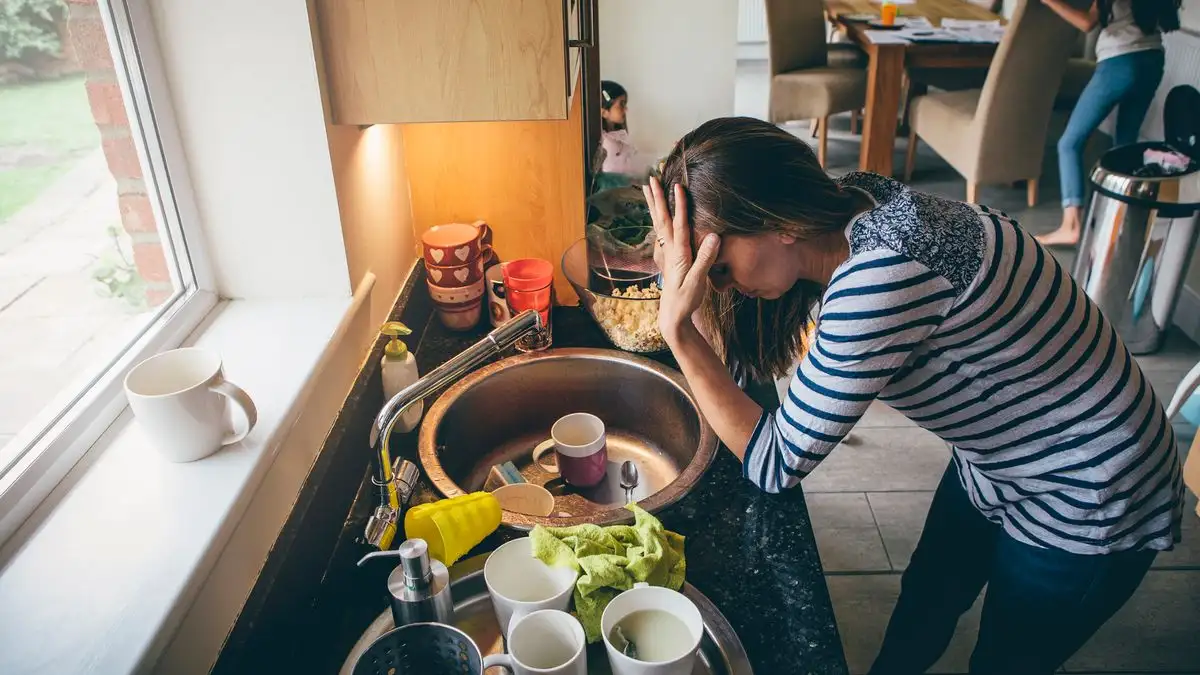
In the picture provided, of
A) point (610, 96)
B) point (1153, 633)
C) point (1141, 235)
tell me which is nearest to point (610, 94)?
point (610, 96)

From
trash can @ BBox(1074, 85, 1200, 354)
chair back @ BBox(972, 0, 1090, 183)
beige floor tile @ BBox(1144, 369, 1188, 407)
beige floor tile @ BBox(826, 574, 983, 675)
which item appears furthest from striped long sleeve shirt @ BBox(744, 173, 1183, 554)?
chair back @ BBox(972, 0, 1090, 183)

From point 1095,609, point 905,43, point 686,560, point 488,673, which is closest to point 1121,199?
point 905,43

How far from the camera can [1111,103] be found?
11.8 ft

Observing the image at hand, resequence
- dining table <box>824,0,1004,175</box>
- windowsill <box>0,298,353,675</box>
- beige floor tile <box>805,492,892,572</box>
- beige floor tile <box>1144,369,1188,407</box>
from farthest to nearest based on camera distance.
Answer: dining table <box>824,0,1004,175</box> → beige floor tile <box>1144,369,1188,407</box> → beige floor tile <box>805,492,892,572</box> → windowsill <box>0,298,353,675</box>

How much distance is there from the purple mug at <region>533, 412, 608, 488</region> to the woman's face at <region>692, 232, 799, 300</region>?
39 cm

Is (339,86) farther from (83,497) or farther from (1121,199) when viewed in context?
(1121,199)

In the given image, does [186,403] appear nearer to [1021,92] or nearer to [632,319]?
[632,319]

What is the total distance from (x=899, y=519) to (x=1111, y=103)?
7.89 feet

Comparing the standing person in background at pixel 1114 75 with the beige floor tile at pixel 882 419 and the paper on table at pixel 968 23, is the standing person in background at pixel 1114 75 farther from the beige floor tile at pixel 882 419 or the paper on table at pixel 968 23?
the beige floor tile at pixel 882 419

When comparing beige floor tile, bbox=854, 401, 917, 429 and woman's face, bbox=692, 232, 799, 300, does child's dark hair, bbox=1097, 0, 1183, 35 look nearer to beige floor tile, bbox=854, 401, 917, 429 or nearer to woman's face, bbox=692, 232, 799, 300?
beige floor tile, bbox=854, 401, 917, 429

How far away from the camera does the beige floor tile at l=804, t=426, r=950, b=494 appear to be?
7.83 feet

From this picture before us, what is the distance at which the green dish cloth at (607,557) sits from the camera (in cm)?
92

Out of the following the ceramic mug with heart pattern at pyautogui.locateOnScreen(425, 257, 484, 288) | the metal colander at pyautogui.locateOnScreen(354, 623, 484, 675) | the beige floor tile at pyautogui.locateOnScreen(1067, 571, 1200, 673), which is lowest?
the beige floor tile at pyautogui.locateOnScreen(1067, 571, 1200, 673)

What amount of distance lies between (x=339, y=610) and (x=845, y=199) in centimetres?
77
